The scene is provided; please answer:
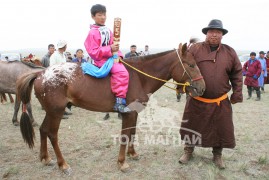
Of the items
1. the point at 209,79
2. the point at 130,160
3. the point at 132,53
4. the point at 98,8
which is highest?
the point at 98,8

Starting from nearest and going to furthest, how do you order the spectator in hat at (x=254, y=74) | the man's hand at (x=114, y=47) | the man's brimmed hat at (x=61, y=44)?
the man's hand at (x=114, y=47), the man's brimmed hat at (x=61, y=44), the spectator in hat at (x=254, y=74)

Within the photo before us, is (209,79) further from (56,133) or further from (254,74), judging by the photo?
(254,74)

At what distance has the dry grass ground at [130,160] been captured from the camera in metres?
3.95

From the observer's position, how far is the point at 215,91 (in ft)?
12.8

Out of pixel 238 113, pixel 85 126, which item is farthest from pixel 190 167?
pixel 238 113

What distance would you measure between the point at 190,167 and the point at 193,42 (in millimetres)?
2114

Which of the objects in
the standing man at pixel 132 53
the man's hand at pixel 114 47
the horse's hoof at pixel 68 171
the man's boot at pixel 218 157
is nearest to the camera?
the man's hand at pixel 114 47

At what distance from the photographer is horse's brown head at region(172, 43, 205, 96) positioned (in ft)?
12.4

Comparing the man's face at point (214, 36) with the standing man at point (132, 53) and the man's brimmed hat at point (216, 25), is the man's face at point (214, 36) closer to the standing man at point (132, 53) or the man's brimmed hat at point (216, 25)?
the man's brimmed hat at point (216, 25)

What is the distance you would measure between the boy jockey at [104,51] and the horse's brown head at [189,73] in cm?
88

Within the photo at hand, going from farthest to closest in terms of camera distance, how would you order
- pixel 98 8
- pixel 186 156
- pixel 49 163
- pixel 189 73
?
pixel 186 156, pixel 49 163, pixel 189 73, pixel 98 8

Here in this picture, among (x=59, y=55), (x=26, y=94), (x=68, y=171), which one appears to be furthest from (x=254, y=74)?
(x=26, y=94)

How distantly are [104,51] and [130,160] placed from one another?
205cm

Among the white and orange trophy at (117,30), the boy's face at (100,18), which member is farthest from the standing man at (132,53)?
the white and orange trophy at (117,30)
